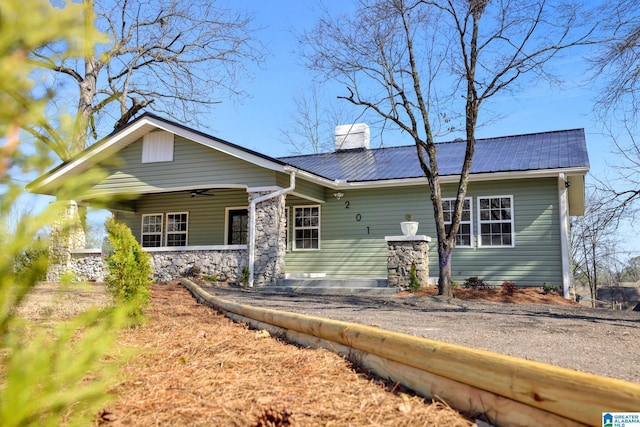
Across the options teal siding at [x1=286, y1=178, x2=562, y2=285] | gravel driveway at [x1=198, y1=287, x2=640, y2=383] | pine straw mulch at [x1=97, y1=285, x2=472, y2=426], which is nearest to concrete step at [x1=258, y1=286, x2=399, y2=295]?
teal siding at [x1=286, y1=178, x2=562, y2=285]

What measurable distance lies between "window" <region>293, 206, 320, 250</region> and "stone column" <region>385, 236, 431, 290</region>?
11.5ft

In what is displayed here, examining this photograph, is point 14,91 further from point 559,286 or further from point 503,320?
point 559,286

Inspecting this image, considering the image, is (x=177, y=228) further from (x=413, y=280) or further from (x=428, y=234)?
(x=413, y=280)

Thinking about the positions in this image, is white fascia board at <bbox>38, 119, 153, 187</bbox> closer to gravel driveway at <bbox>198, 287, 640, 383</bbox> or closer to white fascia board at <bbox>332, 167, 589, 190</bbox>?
white fascia board at <bbox>332, 167, 589, 190</bbox>

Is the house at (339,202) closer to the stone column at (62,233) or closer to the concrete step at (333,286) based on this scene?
the concrete step at (333,286)

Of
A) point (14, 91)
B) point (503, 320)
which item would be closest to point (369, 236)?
point (503, 320)

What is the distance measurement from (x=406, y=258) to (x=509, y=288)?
2.58 meters

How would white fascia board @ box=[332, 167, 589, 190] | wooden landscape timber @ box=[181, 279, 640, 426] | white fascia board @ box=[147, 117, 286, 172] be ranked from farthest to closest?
white fascia board @ box=[147, 117, 286, 172] → white fascia board @ box=[332, 167, 589, 190] → wooden landscape timber @ box=[181, 279, 640, 426]

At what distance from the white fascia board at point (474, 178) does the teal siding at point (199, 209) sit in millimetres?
3879

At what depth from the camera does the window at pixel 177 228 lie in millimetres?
16328

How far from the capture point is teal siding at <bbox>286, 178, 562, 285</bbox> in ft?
39.4

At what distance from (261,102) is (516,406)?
19.6 meters

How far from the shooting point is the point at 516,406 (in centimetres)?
210

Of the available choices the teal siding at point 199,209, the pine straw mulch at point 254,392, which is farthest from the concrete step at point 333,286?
the pine straw mulch at point 254,392
